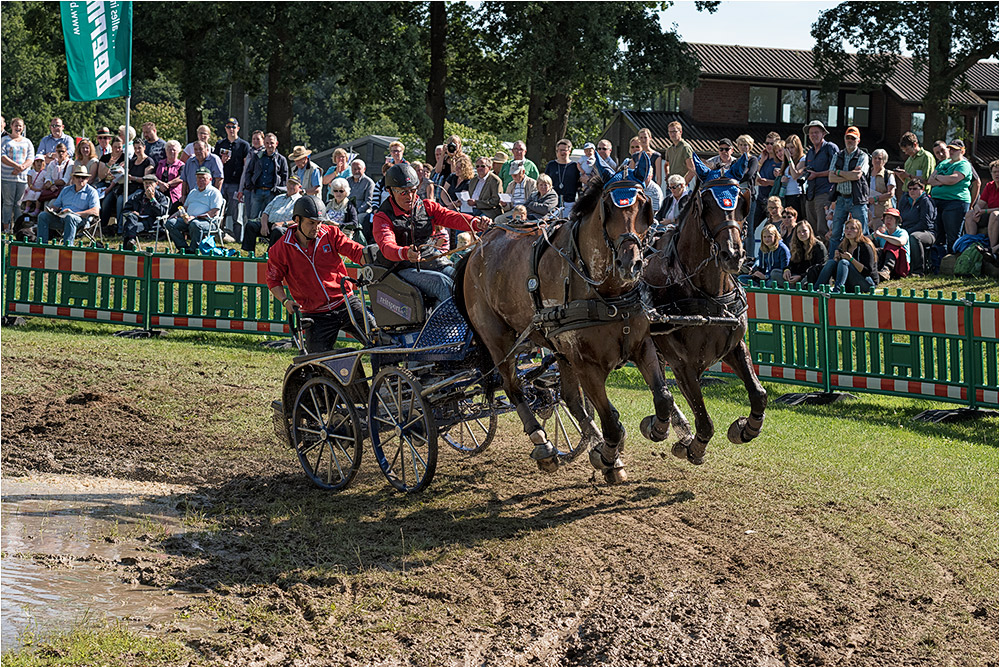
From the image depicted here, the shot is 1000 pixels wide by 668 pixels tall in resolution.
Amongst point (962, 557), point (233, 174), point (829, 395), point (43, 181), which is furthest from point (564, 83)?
point (962, 557)

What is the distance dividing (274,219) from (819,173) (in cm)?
817

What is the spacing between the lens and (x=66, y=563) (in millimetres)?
6469

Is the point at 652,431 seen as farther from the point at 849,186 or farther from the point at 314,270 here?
the point at 849,186

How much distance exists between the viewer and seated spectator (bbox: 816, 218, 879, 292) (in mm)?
13383

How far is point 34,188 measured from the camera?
20.1 metres

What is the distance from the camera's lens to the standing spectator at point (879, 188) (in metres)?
15.6

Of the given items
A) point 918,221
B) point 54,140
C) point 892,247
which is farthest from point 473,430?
point 54,140

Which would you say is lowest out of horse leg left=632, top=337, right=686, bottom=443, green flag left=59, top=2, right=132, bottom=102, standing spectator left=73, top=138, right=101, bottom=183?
horse leg left=632, top=337, right=686, bottom=443

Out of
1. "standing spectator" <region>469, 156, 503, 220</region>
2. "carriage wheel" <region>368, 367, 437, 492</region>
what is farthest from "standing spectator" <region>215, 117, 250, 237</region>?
"carriage wheel" <region>368, 367, 437, 492</region>

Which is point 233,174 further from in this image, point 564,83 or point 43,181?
point 564,83

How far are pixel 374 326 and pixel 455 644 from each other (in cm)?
347

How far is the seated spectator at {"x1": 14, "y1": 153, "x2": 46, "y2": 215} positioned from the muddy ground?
1210cm

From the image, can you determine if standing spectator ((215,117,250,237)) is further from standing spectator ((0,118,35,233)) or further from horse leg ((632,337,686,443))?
horse leg ((632,337,686,443))

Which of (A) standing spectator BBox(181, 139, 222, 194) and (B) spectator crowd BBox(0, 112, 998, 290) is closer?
(B) spectator crowd BBox(0, 112, 998, 290)
